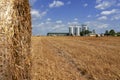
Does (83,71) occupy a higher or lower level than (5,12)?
lower

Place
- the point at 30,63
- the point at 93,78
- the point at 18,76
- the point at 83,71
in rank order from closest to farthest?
1. the point at 18,76
2. the point at 30,63
3. the point at 93,78
4. the point at 83,71

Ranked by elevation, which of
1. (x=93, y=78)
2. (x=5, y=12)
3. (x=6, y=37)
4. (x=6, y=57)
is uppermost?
(x=5, y=12)

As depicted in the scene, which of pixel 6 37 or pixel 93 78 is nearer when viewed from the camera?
pixel 6 37

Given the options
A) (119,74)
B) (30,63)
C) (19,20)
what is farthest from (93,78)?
(19,20)

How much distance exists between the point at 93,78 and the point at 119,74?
4.01 feet

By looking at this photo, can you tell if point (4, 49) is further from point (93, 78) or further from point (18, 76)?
point (93, 78)

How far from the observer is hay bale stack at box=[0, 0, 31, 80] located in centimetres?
612

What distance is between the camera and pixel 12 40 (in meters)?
6.35

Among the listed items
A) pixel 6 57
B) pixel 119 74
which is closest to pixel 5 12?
pixel 6 57

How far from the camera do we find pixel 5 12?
6215 millimetres

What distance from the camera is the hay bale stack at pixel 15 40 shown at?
6.12 m

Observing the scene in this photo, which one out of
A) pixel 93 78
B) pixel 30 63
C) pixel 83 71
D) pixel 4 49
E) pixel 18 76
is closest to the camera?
pixel 4 49

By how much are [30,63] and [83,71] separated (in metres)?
5.67

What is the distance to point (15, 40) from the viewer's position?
646 centimetres
